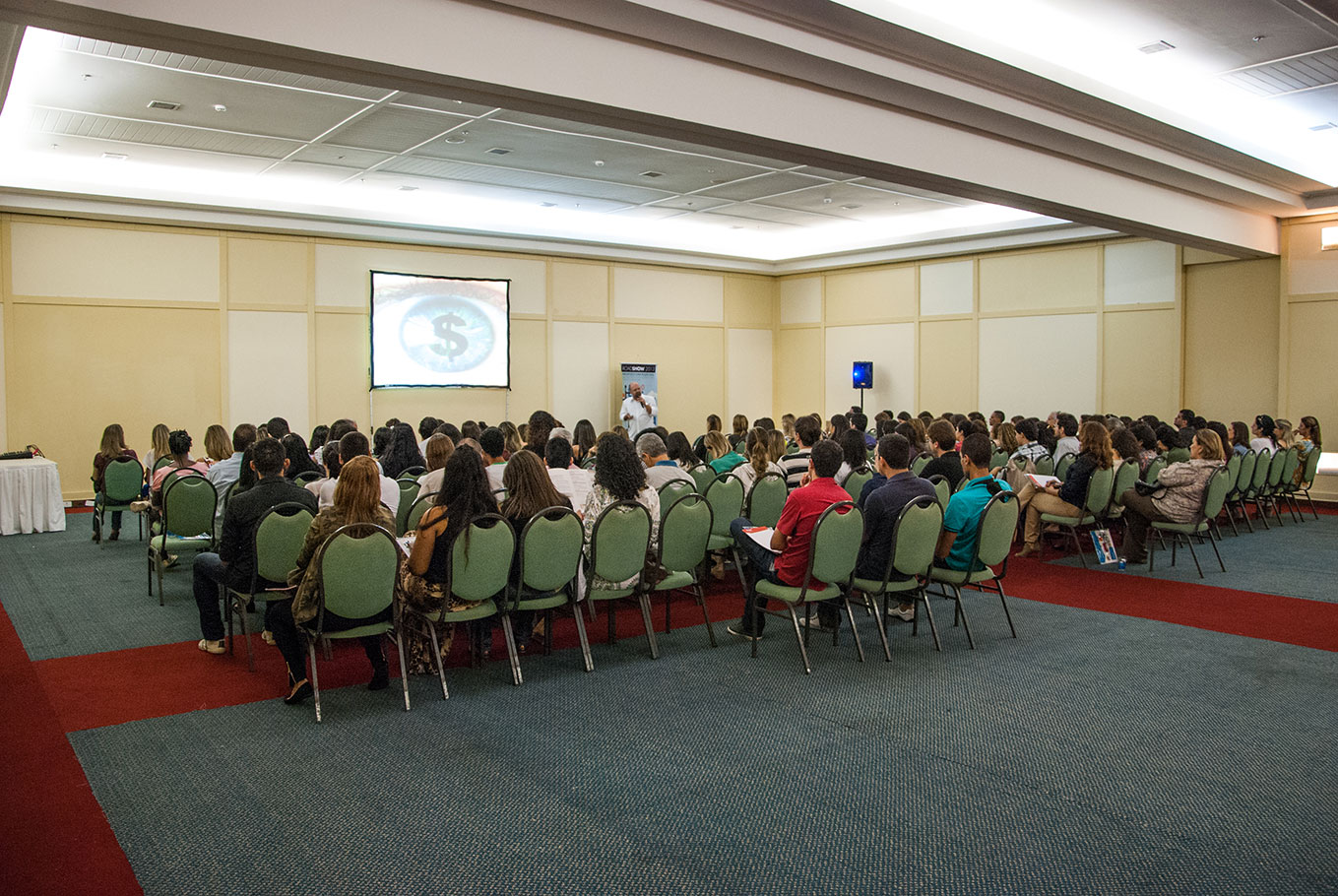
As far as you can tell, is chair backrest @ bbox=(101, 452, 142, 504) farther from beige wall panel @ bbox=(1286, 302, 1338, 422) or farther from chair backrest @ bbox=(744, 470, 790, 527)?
beige wall panel @ bbox=(1286, 302, 1338, 422)

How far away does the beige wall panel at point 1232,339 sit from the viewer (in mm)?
12930

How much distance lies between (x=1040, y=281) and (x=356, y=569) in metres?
13.5

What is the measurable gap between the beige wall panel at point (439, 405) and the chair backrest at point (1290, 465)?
11132 millimetres

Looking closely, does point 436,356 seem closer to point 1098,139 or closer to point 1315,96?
point 1098,139

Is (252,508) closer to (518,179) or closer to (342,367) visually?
(518,179)

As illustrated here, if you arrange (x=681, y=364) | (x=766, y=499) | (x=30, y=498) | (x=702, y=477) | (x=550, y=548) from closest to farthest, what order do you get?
(x=550, y=548) < (x=766, y=499) < (x=702, y=477) < (x=30, y=498) < (x=681, y=364)

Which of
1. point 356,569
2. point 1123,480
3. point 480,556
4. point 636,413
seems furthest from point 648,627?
point 636,413

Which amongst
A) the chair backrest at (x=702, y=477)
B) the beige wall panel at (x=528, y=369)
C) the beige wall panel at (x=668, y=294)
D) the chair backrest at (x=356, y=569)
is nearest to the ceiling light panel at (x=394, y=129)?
the chair backrest at (x=702, y=477)

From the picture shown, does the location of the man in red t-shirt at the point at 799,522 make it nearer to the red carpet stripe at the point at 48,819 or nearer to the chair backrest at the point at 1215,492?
the red carpet stripe at the point at 48,819

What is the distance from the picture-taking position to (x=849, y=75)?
6730mm

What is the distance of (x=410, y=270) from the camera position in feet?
47.5

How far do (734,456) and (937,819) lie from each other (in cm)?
479

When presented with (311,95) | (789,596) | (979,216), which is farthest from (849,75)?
(979,216)

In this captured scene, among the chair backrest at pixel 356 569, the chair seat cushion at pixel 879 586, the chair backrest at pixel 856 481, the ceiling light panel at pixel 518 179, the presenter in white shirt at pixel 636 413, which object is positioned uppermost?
the ceiling light panel at pixel 518 179
